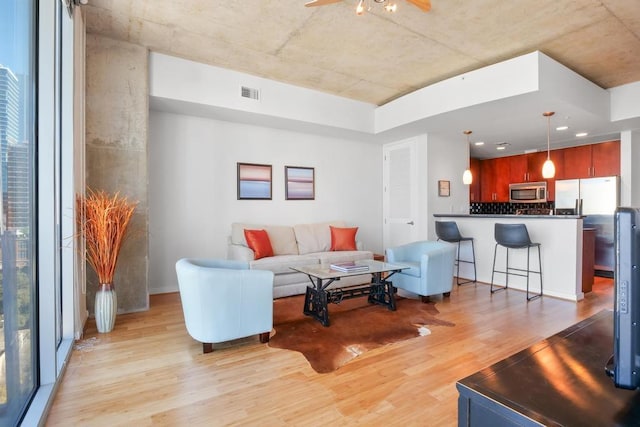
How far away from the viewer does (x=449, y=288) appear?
4.11 meters

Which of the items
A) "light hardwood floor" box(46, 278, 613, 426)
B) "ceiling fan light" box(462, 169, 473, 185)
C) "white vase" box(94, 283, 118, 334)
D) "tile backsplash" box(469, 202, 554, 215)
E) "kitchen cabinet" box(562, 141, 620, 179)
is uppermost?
"kitchen cabinet" box(562, 141, 620, 179)

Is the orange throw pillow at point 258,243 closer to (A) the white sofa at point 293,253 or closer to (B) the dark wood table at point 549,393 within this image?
(A) the white sofa at point 293,253

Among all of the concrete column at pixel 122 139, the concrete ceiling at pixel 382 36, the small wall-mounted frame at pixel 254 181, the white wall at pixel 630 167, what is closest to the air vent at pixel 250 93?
the concrete ceiling at pixel 382 36

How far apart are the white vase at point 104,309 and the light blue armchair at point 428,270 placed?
10.0 feet

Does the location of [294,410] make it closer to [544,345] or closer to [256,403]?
[256,403]

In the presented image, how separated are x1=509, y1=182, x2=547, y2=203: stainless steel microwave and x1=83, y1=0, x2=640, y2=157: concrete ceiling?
2510 mm

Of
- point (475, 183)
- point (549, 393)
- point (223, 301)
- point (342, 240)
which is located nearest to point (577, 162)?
point (475, 183)

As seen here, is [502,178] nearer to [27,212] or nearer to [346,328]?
[346,328]

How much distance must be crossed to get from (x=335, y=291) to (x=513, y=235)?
2426 mm

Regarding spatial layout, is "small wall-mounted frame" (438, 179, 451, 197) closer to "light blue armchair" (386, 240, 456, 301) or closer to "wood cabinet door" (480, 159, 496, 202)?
"light blue armchair" (386, 240, 456, 301)

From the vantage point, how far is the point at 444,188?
584cm

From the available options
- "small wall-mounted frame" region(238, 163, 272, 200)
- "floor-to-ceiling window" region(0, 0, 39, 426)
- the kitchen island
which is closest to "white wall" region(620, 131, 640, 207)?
the kitchen island

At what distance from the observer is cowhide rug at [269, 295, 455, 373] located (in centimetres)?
263

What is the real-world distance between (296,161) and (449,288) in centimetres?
300
